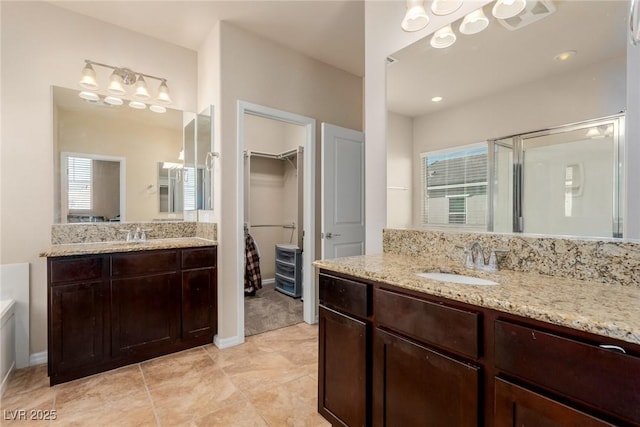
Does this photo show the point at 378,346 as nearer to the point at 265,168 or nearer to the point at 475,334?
the point at 475,334

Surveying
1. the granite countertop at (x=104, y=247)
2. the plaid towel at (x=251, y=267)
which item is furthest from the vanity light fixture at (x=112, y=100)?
the plaid towel at (x=251, y=267)

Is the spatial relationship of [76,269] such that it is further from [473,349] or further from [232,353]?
[473,349]

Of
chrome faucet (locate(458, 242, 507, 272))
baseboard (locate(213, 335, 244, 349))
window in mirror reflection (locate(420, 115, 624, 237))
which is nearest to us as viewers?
window in mirror reflection (locate(420, 115, 624, 237))

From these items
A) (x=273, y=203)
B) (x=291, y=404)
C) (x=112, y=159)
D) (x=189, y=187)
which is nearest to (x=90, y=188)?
(x=112, y=159)

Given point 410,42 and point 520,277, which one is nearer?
point 520,277

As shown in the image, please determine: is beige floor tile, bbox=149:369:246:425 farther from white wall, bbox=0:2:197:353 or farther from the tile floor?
white wall, bbox=0:2:197:353

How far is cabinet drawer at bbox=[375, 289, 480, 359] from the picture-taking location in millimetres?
998

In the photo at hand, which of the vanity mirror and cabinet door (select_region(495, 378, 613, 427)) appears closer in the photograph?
cabinet door (select_region(495, 378, 613, 427))

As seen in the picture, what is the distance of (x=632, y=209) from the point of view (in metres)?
1.13

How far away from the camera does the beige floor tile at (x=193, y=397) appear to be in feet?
5.82

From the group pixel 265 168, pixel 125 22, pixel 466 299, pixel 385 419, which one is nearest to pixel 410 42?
pixel 466 299

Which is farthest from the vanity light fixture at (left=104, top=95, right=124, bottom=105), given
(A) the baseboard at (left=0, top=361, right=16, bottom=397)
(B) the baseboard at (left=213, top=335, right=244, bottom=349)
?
(B) the baseboard at (left=213, top=335, right=244, bottom=349)

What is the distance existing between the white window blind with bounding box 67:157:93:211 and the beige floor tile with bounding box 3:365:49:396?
4.13 ft

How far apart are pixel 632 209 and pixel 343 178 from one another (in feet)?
7.59
